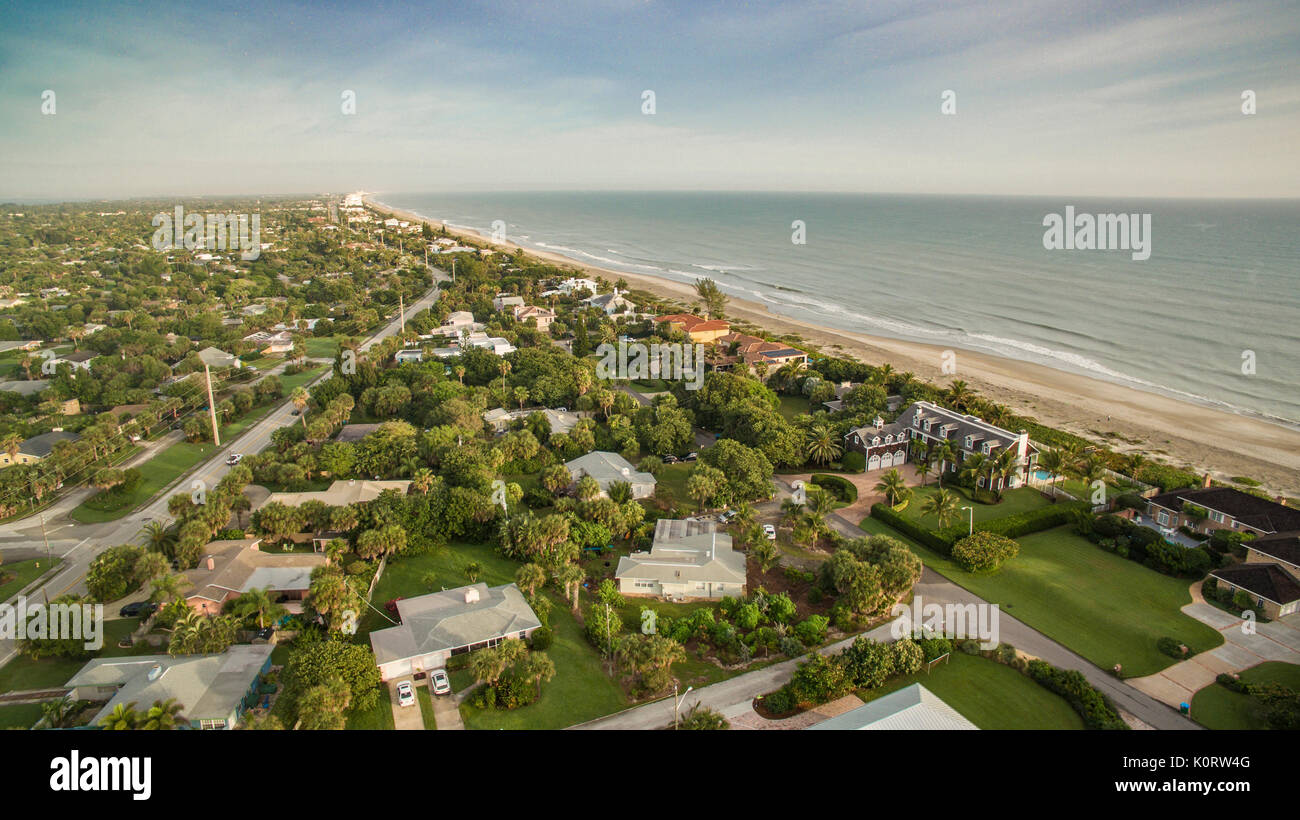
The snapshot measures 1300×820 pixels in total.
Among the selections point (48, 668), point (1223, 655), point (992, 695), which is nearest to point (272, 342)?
point (48, 668)

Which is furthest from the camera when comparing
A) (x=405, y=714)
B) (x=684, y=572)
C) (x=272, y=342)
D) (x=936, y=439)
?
(x=272, y=342)

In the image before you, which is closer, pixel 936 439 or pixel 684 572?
pixel 684 572

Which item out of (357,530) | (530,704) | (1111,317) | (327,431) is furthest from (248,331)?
(1111,317)

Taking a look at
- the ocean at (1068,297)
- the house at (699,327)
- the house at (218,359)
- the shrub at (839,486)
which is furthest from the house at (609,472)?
the ocean at (1068,297)

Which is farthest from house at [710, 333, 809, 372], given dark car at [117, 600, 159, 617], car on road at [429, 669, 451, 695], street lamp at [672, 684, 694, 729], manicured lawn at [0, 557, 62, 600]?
manicured lawn at [0, 557, 62, 600]

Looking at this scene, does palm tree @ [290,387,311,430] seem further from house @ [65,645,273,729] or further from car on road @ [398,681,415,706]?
car on road @ [398,681,415,706]

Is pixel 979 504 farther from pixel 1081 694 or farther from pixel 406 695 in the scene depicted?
pixel 406 695
